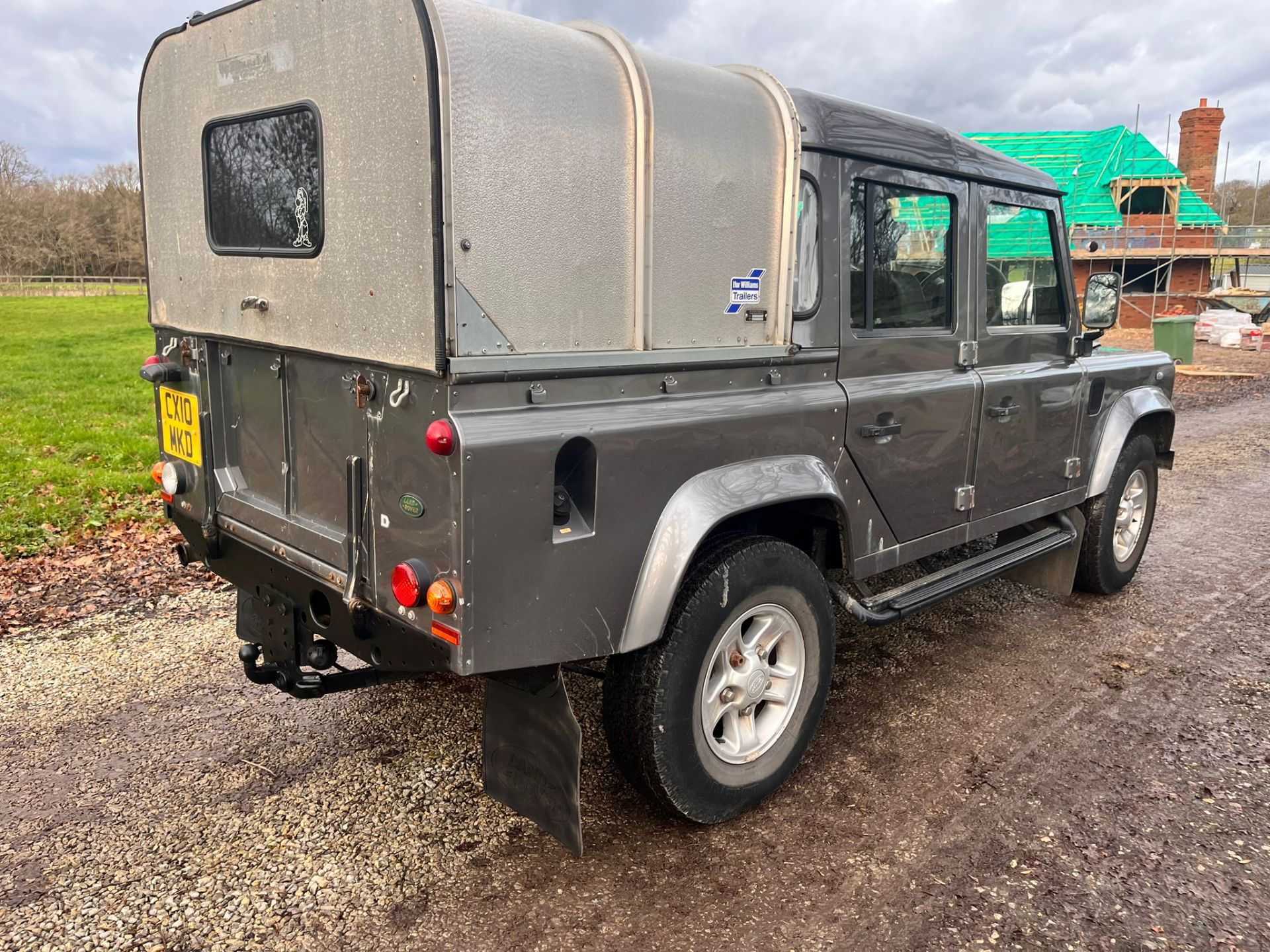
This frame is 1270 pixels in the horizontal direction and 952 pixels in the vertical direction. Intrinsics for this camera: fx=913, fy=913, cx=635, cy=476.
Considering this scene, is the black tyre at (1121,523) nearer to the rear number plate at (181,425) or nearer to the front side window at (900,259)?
the front side window at (900,259)

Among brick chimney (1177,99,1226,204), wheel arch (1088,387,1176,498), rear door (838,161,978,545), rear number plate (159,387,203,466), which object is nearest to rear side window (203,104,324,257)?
rear number plate (159,387,203,466)

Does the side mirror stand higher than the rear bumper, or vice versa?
the side mirror

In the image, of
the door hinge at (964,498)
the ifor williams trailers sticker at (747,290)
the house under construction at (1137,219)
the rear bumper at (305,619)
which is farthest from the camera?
the house under construction at (1137,219)

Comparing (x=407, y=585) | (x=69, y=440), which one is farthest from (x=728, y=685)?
(x=69, y=440)

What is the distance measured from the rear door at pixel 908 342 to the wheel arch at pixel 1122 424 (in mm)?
1337

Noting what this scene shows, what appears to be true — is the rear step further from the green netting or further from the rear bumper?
the green netting

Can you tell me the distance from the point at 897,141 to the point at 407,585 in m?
2.46

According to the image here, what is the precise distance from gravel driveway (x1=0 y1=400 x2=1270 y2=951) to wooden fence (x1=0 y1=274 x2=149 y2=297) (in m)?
37.8

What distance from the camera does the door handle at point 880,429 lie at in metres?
3.35

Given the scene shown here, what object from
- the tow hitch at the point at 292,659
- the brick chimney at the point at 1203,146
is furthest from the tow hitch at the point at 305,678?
the brick chimney at the point at 1203,146

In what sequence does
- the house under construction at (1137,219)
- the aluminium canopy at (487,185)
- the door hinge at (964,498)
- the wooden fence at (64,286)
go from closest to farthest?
the aluminium canopy at (487,185) < the door hinge at (964,498) < the house under construction at (1137,219) < the wooden fence at (64,286)

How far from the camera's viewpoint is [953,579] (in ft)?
13.0

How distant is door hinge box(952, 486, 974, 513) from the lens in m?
3.87

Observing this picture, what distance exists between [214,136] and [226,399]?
88 centimetres
